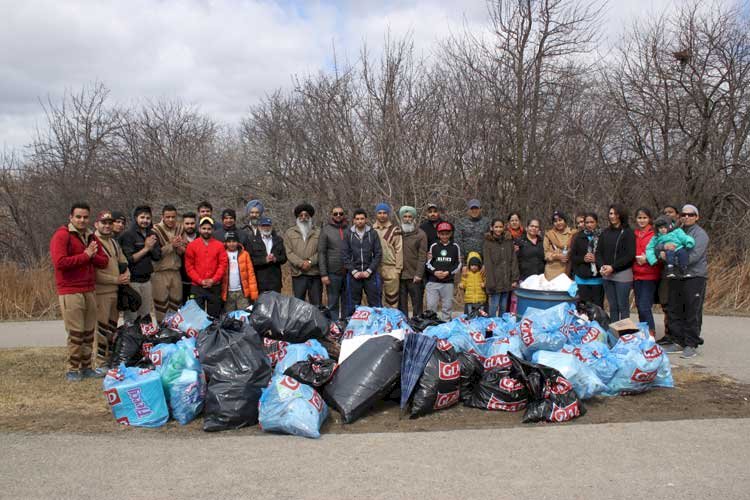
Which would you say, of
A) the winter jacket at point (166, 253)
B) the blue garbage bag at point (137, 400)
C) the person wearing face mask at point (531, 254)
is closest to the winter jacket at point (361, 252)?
the person wearing face mask at point (531, 254)

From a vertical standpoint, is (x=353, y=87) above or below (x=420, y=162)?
above

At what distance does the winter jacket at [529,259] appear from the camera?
868cm

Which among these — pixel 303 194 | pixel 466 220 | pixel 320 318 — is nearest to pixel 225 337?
pixel 320 318

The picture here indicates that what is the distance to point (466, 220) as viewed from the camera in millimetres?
9219

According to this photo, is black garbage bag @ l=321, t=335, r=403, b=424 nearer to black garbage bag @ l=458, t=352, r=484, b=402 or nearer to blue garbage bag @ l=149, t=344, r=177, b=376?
black garbage bag @ l=458, t=352, r=484, b=402

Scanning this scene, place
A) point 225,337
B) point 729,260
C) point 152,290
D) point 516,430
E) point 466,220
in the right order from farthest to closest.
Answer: point 729,260, point 466,220, point 152,290, point 225,337, point 516,430

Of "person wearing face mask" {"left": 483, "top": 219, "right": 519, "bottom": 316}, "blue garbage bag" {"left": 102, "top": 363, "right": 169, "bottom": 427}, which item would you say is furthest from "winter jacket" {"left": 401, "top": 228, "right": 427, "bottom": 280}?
"blue garbage bag" {"left": 102, "top": 363, "right": 169, "bottom": 427}

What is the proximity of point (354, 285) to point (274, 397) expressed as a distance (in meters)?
3.82

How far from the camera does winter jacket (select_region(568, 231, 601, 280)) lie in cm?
823

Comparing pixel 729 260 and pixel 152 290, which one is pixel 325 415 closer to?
pixel 152 290

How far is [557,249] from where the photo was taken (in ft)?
28.6

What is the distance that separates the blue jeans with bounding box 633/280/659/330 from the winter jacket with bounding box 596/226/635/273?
31 cm

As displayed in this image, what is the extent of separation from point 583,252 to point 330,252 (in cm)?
359

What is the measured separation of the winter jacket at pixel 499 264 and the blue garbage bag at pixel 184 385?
182 inches
